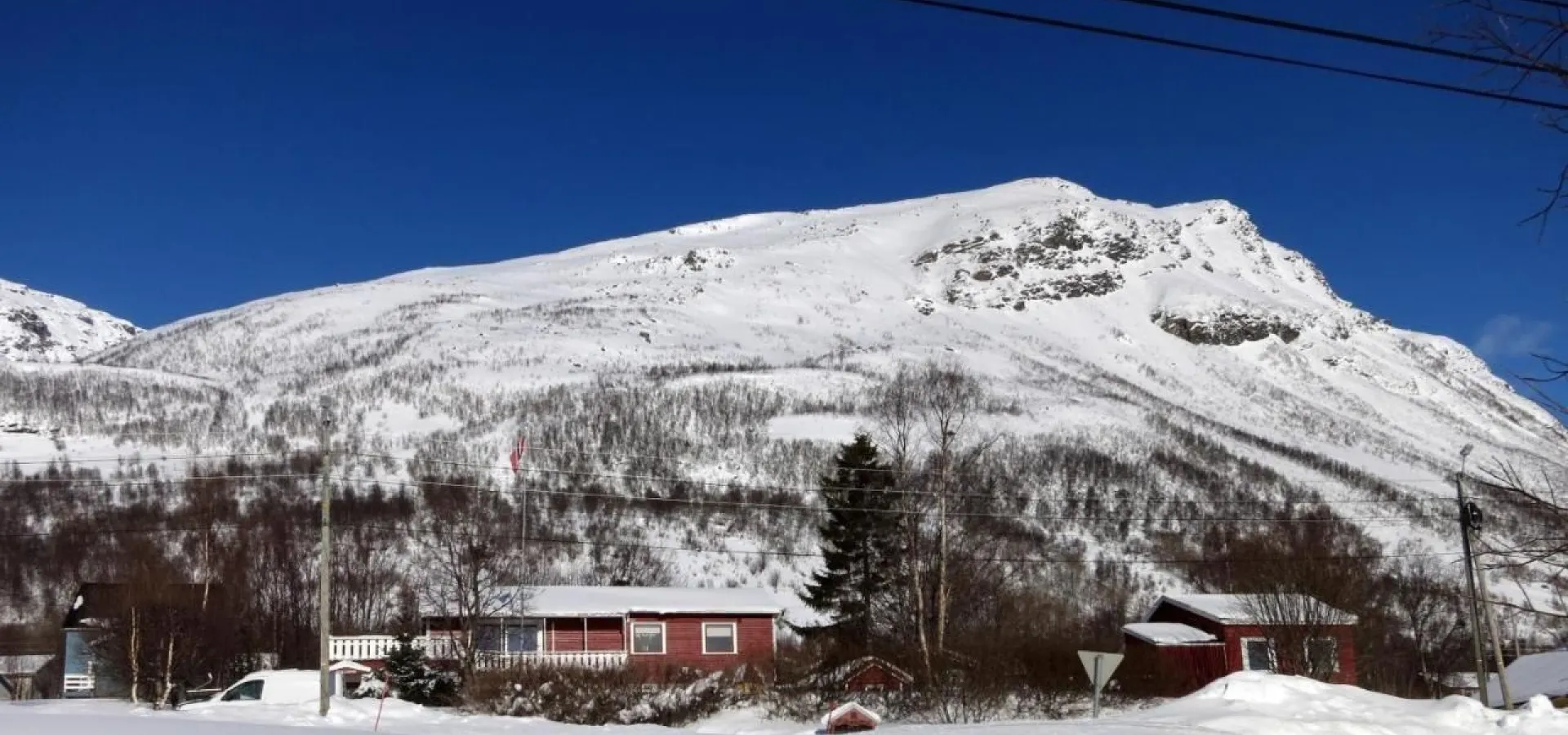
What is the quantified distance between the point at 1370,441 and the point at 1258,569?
499ft

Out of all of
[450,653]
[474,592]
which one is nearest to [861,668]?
[474,592]

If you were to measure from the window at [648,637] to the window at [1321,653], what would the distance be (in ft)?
67.6

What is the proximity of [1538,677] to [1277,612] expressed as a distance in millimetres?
16192

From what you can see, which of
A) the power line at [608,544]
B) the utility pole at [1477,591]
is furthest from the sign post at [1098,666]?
the power line at [608,544]

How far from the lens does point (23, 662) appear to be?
6762 cm

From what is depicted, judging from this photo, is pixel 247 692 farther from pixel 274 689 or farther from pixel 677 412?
pixel 677 412

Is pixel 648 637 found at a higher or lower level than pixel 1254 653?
higher

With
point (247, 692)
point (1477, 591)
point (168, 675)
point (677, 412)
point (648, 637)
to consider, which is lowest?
point (247, 692)

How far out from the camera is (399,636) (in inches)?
1534

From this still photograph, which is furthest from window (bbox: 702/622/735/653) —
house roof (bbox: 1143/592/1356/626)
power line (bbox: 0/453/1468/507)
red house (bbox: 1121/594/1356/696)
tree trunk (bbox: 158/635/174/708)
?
power line (bbox: 0/453/1468/507)

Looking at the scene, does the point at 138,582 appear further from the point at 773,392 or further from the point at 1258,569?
the point at 773,392

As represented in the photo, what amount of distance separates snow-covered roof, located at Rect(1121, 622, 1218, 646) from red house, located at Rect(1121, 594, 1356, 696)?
3cm

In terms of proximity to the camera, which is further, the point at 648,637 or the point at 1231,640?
the point at 648,637

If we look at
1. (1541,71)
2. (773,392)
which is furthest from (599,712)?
(773,392)
